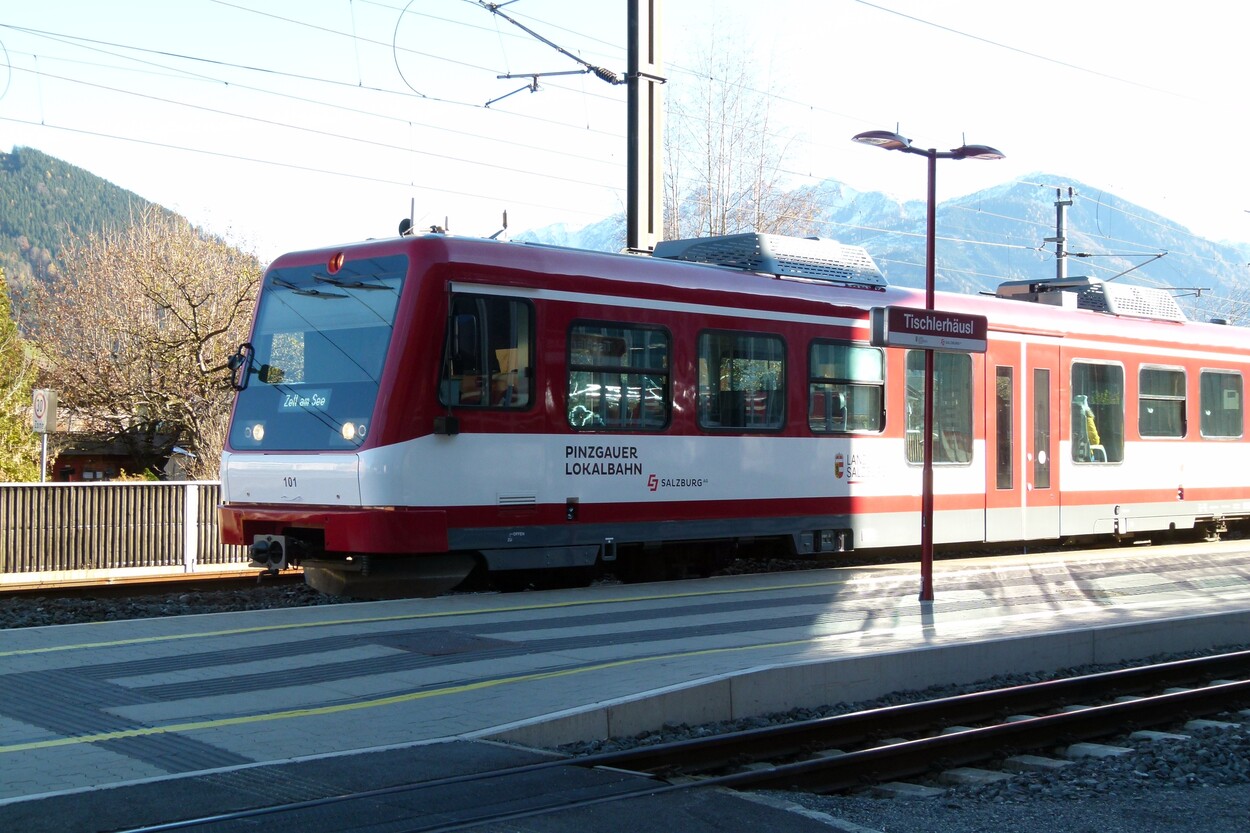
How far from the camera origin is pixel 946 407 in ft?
55.2

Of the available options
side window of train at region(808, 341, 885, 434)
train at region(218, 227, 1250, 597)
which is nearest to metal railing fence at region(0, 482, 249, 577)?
train at region(218, 227, 1250, 597)

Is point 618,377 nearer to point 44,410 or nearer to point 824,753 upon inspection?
point 824,753

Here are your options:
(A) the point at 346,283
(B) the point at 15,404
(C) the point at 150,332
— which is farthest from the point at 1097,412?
(B) the point at 15,404

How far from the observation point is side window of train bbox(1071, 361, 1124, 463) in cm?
1847

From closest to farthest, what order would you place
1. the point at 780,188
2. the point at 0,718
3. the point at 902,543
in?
the point at 0,718
the point at 902,543
the point at 780,188

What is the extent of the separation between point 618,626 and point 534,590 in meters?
2.59

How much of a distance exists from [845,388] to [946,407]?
198 centimetres

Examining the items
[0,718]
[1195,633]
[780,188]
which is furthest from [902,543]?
[780,188]

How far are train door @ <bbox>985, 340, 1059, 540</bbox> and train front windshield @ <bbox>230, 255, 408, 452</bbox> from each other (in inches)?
332

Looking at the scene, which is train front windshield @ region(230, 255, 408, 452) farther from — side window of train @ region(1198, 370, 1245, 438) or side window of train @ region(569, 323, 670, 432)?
side window of train @ region(1198, 370, 1245, 438)

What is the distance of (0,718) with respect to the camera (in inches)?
293

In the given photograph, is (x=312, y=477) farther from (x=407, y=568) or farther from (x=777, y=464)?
(x=777, y=464)

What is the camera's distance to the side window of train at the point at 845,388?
49.7 ft

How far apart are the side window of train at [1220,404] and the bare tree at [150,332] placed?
2505 cm
